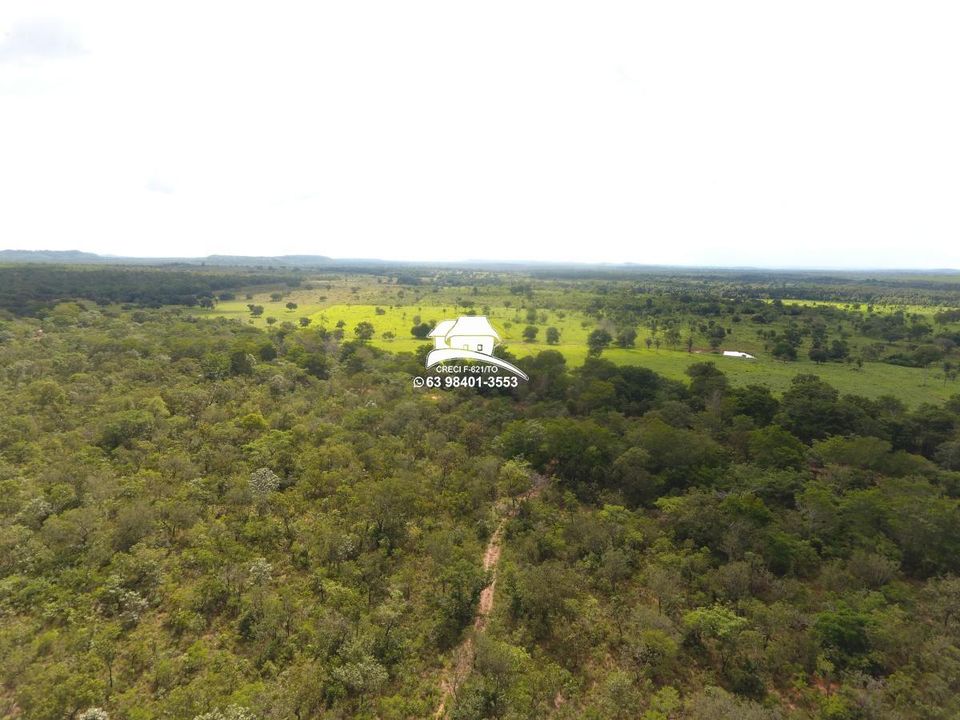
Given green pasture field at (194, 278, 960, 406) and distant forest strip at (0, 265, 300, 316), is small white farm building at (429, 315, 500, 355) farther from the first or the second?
distant forest strip at (0, 265, 300, 316)

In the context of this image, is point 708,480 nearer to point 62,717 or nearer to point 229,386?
point 62,717

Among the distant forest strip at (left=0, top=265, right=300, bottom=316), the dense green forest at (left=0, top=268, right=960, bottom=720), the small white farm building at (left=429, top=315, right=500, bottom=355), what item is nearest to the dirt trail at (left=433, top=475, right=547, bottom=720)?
the dense green forest at (left=0, top=268, right=960, bottom=720)

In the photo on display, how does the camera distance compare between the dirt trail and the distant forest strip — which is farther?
the distant forest strip

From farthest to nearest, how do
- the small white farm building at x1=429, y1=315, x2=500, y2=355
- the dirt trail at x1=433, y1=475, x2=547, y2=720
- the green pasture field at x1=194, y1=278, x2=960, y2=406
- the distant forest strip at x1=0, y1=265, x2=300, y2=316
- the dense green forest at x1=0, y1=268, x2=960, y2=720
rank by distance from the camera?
the distant forest strip at x1=0, y1=265, x2=300, y2=316 → the small white farm building at x1=429, y1=315, x2=500, y2=355 → the green pasture field at x1=194, y1=278, x2=960, y2=406 → the dirt trail at x1=433, y1=475, x2=547, y2=720 → the dense green forest at x1=0, y1=268, x2=960, y2=720

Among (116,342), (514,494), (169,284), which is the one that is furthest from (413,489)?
(169,284)

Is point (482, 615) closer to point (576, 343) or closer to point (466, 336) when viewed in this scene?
point (466, 336)

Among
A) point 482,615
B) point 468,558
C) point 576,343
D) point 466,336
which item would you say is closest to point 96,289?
point 466,336
